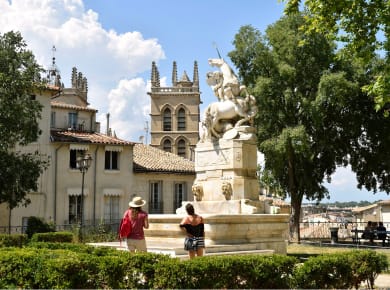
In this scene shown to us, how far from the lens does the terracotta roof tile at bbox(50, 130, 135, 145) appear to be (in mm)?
35281

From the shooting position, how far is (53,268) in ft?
27.4

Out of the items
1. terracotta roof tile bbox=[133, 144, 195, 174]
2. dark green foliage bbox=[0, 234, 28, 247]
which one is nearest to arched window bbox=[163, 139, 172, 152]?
terracotta roof tile bbox=[133, 144, 195, 174]

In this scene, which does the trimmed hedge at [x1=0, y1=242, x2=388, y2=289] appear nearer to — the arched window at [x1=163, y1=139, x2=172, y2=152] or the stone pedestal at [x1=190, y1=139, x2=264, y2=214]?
the stone pedestal at [x1=190, y1=139, x2=264, y2=214]

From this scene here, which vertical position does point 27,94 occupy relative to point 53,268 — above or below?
above

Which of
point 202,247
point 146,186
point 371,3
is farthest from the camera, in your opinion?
point 146,186

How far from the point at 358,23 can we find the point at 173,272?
9.09m

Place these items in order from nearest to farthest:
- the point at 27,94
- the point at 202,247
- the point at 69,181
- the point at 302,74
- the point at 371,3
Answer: the point at 202,247, the point at 371,3, the point at 27,94, the point at 302,74, the point at 69,181

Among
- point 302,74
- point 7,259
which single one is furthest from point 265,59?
point 7,259

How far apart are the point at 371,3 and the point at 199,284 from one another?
29.8 feet

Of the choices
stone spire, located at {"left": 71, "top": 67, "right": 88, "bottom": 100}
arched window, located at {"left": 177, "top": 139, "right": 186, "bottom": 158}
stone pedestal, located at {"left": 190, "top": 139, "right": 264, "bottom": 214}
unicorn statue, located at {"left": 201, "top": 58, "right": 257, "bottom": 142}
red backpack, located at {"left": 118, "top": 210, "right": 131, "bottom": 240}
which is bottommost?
red backpack, located at {"left": 118, "top": 210, "right": 131, "bottom": 240}

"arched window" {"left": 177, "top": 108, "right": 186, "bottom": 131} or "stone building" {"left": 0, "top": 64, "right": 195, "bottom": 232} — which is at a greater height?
"arched window" {"left": 177, "top": 108, "right": 186, "bottom": 131}

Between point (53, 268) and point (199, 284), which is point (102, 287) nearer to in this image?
point (53, 268)

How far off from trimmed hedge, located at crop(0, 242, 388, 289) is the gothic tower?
77.4m

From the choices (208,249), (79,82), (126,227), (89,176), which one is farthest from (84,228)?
(79,82)
